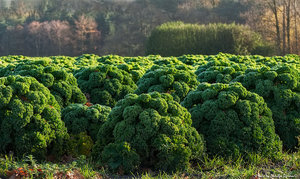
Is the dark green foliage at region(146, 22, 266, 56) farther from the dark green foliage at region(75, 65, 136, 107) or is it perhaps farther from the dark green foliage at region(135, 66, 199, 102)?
the dark green foliage at region(135, 66, 199, 102)

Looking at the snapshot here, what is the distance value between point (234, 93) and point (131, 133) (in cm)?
186

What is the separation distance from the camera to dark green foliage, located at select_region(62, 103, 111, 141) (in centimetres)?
612

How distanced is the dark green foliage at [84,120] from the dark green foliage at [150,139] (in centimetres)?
79

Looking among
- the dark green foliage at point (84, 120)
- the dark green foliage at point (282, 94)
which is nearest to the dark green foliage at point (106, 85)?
the dark green foliage at point (84, 120)

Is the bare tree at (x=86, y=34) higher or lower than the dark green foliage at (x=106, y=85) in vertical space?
lower

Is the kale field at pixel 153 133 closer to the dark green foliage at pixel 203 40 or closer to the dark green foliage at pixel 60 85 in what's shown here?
the dark green foliage at pixel 60 85

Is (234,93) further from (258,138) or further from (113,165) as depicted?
(113,165)

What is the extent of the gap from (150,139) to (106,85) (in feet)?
10.6

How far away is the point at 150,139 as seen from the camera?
514 centimetres

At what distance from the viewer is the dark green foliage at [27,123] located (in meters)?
5.42

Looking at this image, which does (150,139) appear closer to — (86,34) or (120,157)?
(120,157)

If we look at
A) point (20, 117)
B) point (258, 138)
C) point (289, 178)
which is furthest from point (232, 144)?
point (20, 117)

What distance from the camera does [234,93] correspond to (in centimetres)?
588

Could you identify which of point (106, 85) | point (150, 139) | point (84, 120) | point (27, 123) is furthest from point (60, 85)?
point (150, 139)
